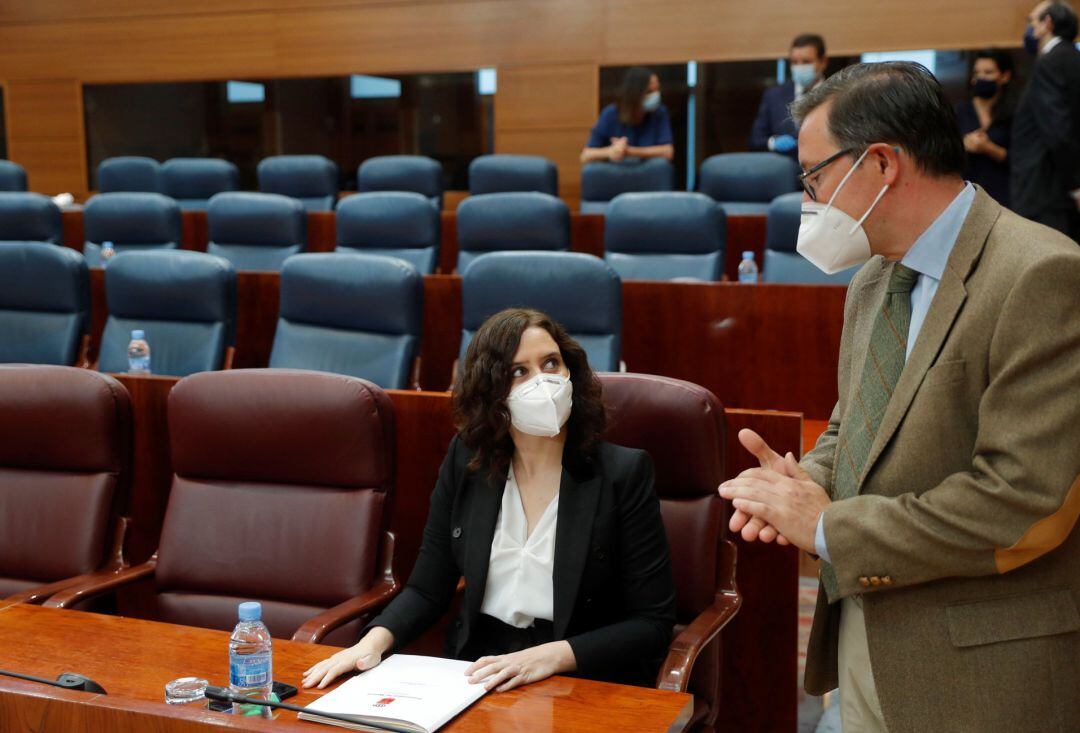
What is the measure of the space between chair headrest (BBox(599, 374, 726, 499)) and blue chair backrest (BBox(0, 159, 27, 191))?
6.22m

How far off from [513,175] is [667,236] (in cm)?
174

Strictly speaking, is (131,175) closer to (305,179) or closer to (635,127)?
(305,179)

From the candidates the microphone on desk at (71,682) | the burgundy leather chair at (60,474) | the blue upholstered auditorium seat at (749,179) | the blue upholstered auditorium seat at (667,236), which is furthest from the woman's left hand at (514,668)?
the blue upholstered auditorium seat at (749,179)

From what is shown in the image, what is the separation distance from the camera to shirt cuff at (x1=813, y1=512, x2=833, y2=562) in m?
1.30

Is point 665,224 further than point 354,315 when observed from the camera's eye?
Yes

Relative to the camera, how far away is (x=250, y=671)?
1.43 metres

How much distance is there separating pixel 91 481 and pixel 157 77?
6775 millimetres

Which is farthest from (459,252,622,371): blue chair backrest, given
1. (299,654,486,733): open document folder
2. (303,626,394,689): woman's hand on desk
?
(299,654,486,733): open document folder

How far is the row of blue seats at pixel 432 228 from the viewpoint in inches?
179

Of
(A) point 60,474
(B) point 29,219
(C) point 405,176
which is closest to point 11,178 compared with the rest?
(B) point 29,219

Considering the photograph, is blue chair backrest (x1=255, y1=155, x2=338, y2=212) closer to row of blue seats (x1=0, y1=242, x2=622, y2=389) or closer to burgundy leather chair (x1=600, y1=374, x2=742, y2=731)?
row of blue seats (x1=0, y1=242, x2=622, y2=389)

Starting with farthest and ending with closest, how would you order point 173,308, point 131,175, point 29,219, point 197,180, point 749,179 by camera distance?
1. point 131,175
2. point 197,180
3. point 749,179
4. point 29,219
5. point 173,308

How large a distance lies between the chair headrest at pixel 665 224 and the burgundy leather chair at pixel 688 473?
2.55 m

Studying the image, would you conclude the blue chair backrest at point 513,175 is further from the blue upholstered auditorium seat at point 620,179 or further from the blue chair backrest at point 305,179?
the blue chair backrest at point 305,179
